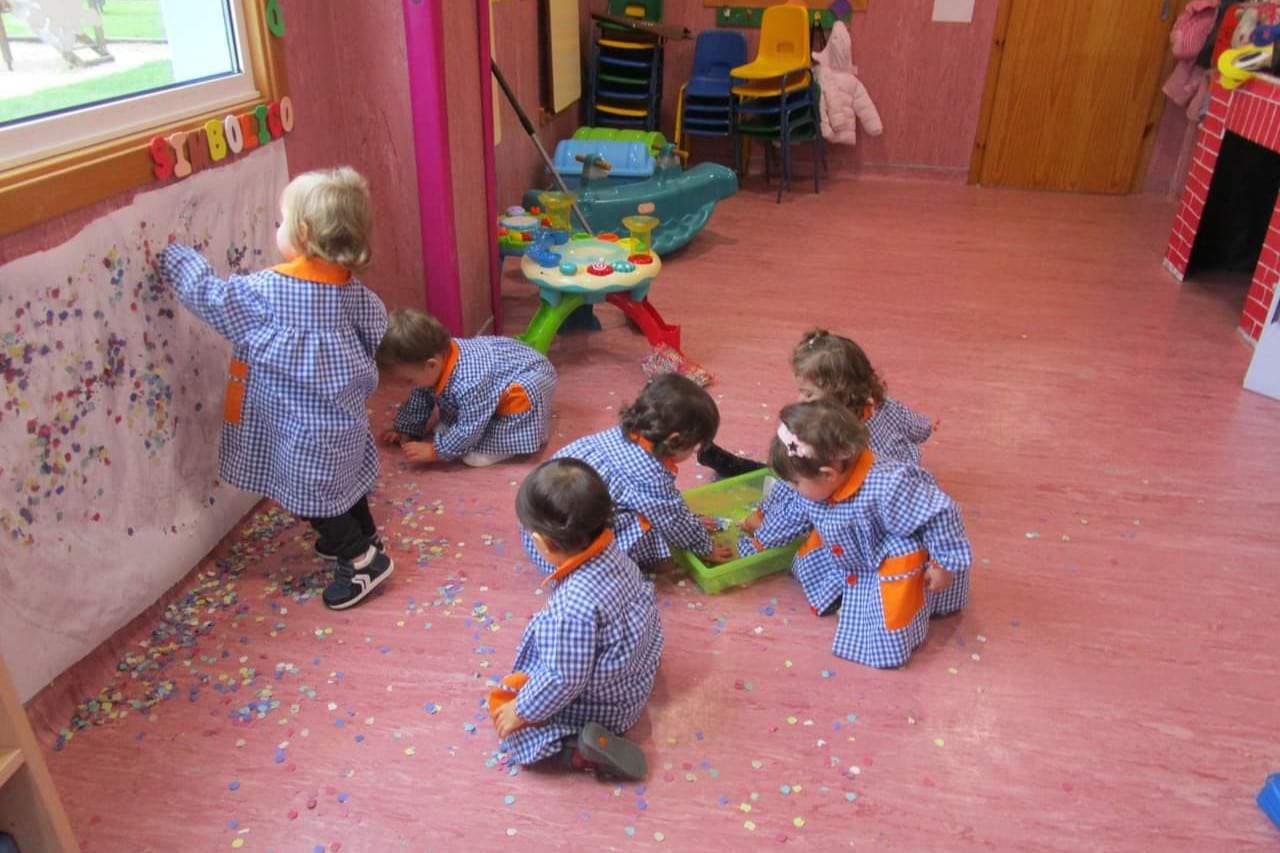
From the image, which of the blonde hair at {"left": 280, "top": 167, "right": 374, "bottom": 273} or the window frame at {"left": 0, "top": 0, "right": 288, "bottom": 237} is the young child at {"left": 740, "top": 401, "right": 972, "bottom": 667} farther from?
the window frame at {"left": 0, "top": 0, "right": 288, "bottom": 237}

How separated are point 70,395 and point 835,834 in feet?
4.65

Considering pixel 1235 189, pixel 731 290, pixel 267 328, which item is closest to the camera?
pixel 267 328

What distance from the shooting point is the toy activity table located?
283 cm

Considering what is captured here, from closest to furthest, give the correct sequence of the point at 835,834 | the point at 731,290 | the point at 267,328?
the point at 835,834, the point at 267,328, the point at 731,290

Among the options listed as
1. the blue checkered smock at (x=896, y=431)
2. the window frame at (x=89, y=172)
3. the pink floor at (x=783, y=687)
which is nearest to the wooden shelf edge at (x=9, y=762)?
the pink floor at (x=783, y=687)

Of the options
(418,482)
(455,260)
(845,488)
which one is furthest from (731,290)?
(845,488)

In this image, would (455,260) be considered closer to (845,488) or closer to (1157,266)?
(845,488)

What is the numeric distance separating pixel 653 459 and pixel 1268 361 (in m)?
2.17

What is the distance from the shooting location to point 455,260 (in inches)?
106

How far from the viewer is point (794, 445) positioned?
1653 millimetres

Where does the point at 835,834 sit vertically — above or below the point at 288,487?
below

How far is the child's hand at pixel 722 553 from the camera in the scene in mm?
2037

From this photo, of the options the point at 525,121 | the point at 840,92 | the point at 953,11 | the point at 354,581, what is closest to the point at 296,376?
the point at 354,581

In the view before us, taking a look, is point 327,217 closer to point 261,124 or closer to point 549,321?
point 261,124
